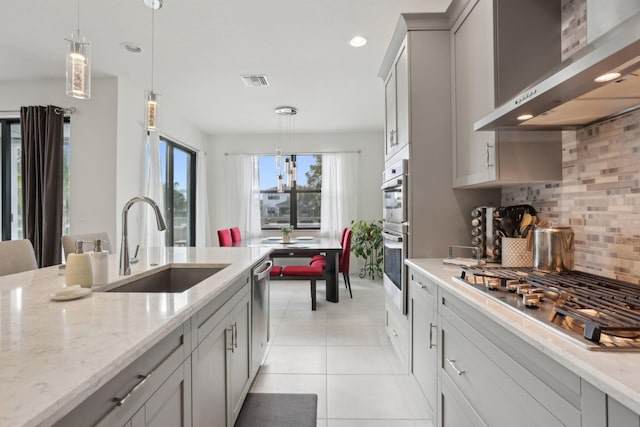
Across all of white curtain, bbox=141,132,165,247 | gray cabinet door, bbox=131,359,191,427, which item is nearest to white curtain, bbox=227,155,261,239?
white curtain, bbox=141,132,165,247

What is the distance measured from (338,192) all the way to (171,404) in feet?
17.1

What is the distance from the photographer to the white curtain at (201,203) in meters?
5.76

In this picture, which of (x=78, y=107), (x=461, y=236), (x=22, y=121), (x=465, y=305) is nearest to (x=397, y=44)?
(x=461, y=236)

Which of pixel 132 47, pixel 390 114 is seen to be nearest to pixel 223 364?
pixel 390 114

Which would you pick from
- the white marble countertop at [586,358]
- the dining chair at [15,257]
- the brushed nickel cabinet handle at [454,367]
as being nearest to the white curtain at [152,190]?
the dining chair at [15,257]

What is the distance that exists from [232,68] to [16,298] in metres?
2.81

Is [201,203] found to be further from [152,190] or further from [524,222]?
[524,222]

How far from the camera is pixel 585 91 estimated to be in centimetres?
106

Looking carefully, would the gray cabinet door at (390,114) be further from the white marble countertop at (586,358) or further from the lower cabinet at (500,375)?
the white marble countertop at (586,358)

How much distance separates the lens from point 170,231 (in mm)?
4980

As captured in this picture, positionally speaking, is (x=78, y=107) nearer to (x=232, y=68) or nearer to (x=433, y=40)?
(x=232, y=68)

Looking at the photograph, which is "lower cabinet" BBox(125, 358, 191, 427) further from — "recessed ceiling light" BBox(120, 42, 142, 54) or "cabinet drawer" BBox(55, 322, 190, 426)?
"recessed ceiling light" BBox(120, 42, 142, 54)

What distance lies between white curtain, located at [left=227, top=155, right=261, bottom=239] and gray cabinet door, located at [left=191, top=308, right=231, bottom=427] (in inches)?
183

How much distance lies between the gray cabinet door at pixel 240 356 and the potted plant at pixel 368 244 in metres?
3.81
